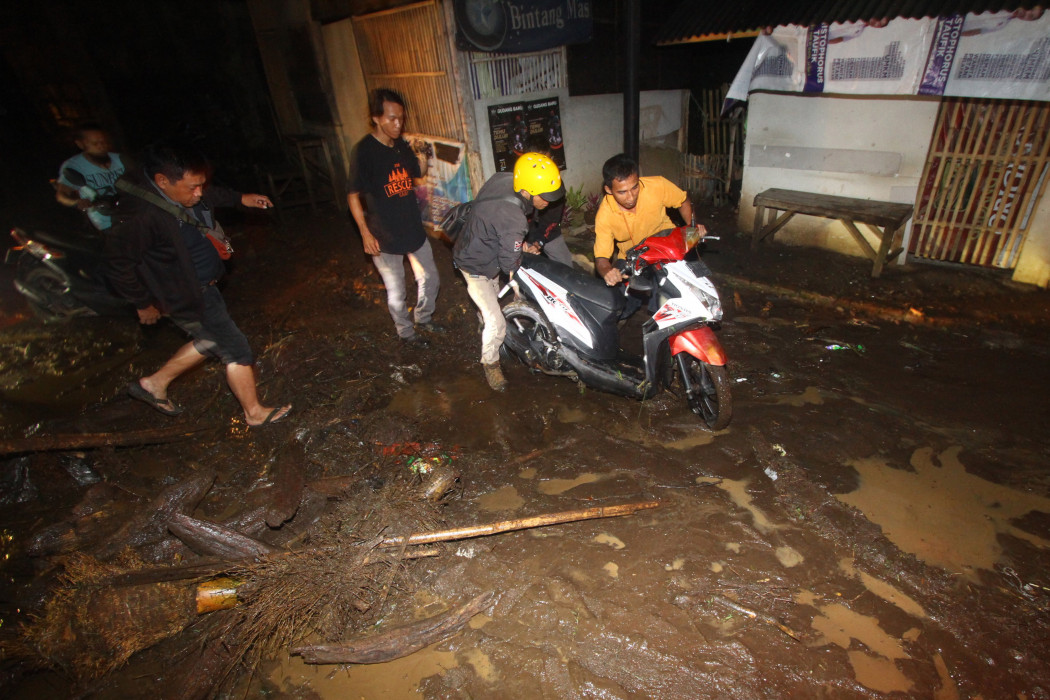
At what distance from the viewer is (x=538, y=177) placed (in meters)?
3.86

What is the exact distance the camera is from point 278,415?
14.4 ft

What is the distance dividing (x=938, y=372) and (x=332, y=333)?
609 cm

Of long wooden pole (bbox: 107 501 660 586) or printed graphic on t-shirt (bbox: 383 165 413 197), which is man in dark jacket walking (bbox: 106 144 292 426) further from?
long wooden pole (bbox: 107 501 660 586)

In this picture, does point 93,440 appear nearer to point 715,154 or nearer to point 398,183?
point 398,183

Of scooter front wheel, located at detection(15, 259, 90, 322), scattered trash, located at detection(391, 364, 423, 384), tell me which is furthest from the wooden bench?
scooter front wheel, located at detection(15, 259, 90, 322)

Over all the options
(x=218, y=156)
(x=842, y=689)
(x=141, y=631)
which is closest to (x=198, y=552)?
(x=141, y=631)

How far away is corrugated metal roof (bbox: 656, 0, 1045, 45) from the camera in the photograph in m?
5.31

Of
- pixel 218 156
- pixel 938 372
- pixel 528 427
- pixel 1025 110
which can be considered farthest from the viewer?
pixel 218 156

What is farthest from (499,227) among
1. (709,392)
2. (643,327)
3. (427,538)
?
(427,538)

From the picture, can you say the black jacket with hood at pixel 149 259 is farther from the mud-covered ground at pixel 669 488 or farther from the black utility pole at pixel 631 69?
the black utility pole at pixel 631 69

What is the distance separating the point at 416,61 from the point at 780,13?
4996mm

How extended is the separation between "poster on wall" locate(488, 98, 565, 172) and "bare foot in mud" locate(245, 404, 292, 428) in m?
4.73

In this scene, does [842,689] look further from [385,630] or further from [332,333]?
[332,333]

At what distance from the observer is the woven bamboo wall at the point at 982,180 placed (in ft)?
18.6
